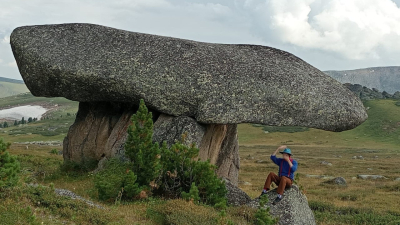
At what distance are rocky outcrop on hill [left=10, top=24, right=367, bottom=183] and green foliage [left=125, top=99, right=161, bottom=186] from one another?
364 centimetres

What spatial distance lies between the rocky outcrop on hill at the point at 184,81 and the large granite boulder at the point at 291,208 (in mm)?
4637

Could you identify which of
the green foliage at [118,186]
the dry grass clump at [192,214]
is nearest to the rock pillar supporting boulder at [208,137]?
the green foliage at [118,186]

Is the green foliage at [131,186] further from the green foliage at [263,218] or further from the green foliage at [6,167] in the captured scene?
the green foliage at [263,218]

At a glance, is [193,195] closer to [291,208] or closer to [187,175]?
[187,175]

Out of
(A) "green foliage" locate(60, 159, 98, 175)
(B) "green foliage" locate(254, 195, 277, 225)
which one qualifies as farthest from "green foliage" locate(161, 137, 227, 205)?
(A) "green foliage" locate(60, 159, 98, 175)

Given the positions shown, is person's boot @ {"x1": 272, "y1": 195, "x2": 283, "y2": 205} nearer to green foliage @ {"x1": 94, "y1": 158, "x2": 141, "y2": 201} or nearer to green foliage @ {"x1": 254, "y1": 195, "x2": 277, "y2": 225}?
green foliage @ {"x1": 254, "y1": 195, "x2": 277, "y2": 225}

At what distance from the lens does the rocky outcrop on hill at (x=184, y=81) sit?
19.7 metres

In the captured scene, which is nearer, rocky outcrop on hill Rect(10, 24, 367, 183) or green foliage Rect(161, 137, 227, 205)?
green foliage Rect(161, 137, 227, 205)

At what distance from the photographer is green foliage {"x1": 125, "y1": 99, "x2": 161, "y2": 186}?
15.7 m

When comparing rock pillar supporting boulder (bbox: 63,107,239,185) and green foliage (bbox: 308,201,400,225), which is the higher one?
rock pillar supporting boulder (bbox: 63,107,239,185)

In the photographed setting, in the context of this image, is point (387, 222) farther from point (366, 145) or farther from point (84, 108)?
point (366, 145)

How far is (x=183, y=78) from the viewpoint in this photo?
20.1 metres

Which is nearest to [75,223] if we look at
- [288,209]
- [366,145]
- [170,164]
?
[170,164]

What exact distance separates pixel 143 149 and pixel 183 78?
5651mm
